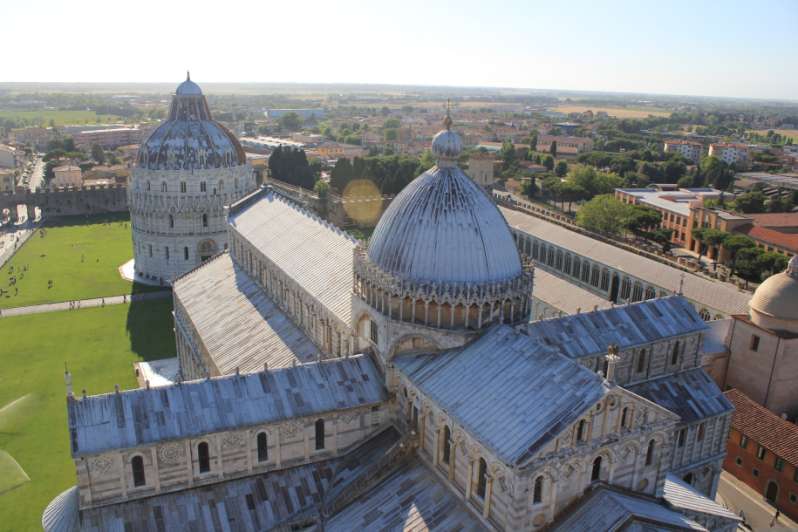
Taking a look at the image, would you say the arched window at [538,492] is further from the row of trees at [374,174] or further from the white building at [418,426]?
the row of trees at [374,174]

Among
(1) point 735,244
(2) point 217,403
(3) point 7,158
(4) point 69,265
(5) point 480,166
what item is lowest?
(4) point 69,265

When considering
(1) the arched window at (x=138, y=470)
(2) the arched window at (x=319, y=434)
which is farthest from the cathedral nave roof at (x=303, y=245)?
(1) the arched window at (x=138, y=470)

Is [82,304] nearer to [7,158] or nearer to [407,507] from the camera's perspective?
[407,507]

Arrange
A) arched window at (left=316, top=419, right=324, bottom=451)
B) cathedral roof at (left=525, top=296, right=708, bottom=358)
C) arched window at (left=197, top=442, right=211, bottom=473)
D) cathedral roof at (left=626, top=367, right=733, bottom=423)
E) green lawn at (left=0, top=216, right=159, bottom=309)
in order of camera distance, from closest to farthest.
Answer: arched window at (left=197, top=442, right=211, bottom=473)
arched window at (left=316, top=419, right=324, bottom=451)
cathedral roof at (left=525, top=296, right=708, bottom=358)
cathedral roof at (left=626, top=367, right=733, bottom=423)
green lawn at (left=0, top=216, right=159, bottom=309)

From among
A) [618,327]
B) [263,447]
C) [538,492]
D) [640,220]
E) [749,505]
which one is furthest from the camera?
[640,220]

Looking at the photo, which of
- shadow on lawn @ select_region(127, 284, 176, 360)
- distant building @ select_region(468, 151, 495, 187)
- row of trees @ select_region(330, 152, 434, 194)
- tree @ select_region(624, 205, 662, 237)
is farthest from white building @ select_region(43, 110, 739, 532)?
distant building @ select_region(468, 151, 495, 187)

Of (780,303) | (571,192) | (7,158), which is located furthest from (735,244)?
(7,158)

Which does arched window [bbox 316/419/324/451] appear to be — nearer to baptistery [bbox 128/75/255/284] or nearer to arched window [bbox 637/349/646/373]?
arched window [bbox 637/349/646/373]
